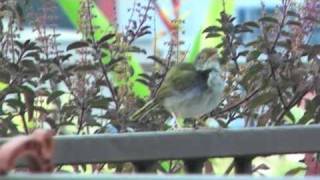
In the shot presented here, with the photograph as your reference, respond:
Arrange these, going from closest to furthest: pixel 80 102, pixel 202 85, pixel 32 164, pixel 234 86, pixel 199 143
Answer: pixel 32 164, pixel 199 143, pixel 202 85, pixel 80 102, pixel 234 86

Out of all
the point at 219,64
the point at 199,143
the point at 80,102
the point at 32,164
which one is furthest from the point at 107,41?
the point at 32,164

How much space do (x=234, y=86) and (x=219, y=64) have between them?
0.25 meters

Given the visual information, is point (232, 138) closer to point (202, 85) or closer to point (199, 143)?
point (199, 143)

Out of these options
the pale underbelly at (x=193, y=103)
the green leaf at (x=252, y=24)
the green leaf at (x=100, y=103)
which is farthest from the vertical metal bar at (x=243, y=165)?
the green leaf at (x=252, y=24)

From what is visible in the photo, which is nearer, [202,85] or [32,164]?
[32,164]

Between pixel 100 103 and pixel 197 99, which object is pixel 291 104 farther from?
pixel 100 103

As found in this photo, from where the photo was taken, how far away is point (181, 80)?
7.61 ft

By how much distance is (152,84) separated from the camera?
2574 mm

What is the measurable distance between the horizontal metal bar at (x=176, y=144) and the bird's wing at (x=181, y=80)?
0.50 m

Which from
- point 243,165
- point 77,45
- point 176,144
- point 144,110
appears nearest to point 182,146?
point 176,144

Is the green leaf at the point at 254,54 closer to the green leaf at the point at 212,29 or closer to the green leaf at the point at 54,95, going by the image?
the green leaf at the point at 212,29

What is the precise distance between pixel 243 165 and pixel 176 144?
0.56 feet

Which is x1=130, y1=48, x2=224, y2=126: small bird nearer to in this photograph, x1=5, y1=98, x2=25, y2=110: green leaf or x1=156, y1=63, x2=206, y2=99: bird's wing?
x1=156, y1=63, x2=206, y2=99: bird's wing

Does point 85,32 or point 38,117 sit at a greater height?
point 85,32
